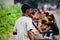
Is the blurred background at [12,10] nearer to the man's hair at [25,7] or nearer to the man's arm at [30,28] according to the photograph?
the man's hair at [25,7]

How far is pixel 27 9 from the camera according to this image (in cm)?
200

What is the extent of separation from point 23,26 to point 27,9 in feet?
0.73

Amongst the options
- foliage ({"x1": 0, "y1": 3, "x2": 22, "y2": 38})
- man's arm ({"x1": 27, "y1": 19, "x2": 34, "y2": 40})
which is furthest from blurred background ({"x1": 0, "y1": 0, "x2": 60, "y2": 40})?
man's arm ({"x1": 27, "y1": 19, "x2": 34, "y2": 40})

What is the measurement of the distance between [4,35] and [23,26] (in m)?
0.29

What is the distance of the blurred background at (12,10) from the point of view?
204 centimetres

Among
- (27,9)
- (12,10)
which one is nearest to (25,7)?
(27,9)

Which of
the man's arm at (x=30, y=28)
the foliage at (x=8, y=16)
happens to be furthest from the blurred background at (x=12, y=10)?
the man's arm at (x=30, y=28)

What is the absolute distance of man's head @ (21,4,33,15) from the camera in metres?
2.00

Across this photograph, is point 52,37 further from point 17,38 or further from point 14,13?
point 14,13

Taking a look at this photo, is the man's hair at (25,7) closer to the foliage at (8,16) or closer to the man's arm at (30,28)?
the foliage at (8,16)

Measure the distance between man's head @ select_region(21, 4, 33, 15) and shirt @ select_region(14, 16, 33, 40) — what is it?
0.25 feet

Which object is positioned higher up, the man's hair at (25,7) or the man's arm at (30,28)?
the man's hair at (25,7)

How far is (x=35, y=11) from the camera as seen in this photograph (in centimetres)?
206

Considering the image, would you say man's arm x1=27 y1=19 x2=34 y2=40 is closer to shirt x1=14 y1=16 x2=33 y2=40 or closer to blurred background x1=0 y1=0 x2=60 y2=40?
shirt x1=14 y1=16 x2=33 y2=40
